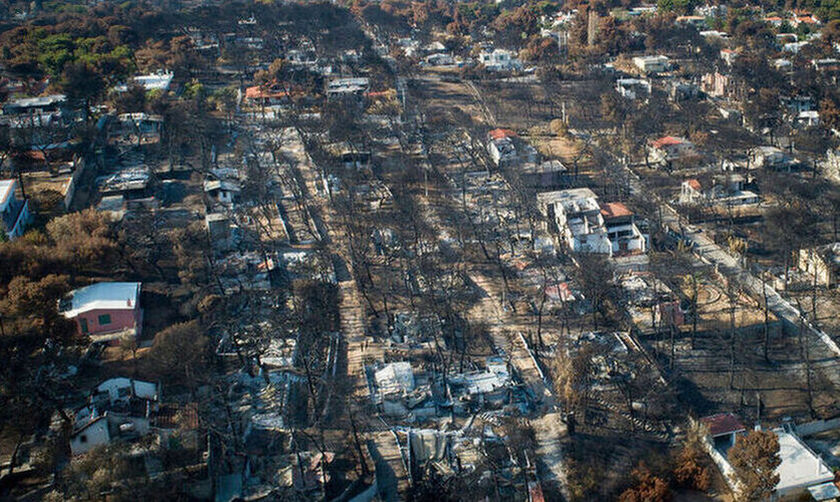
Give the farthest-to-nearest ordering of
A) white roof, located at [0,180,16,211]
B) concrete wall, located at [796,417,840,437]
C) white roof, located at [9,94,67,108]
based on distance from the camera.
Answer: white roof, located at [9,94,67,108], white roof, located at [0,180,16,211], concrete wall, located at [796,417,840,437]

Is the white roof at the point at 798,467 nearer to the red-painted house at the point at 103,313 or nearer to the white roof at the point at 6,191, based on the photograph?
the red-painted house at the point at 103,313

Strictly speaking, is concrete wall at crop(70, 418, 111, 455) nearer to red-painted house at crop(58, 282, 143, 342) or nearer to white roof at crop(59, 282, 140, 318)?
red-painted house at crop(58, 282, 143, 342)

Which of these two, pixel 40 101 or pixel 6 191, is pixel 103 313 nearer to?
pixel 6 191

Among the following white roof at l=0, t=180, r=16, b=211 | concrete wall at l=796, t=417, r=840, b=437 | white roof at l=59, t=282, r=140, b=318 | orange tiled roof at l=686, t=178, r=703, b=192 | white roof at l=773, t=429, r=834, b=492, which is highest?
white roof at l=0, t=180, r=16, b=211

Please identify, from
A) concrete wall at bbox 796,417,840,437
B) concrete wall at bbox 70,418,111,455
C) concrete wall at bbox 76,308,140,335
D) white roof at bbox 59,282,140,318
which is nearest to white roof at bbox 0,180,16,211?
white roof at bbox 59,282,140,318

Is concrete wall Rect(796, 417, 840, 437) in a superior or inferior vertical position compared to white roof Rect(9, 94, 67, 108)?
inferior

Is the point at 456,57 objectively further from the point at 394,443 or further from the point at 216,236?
the point at 394,443

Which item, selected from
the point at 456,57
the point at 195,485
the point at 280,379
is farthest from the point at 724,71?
the point at 195,485
